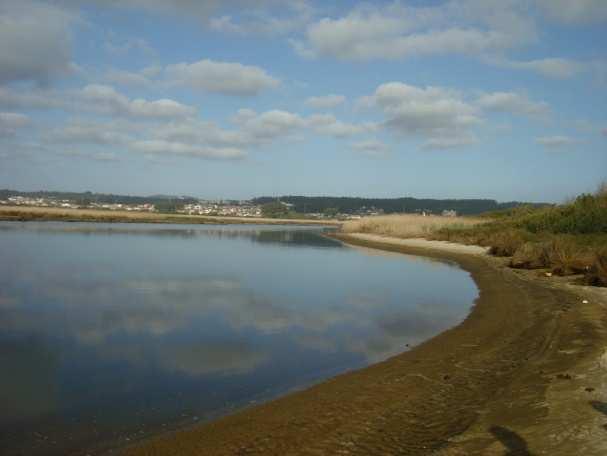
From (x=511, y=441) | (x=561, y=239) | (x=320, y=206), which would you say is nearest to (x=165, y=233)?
(x=561, y=239)

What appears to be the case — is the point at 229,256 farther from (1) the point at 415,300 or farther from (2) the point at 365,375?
(2) the point at 365,375

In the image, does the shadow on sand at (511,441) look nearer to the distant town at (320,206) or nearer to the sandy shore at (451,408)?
the sandy shore at (451,408)

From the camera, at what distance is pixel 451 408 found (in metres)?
6.12

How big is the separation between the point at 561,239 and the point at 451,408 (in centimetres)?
1915

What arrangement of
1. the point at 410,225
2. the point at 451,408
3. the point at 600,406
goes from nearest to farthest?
the point at 600,406 < the point at 451,408 < the point at 410,225

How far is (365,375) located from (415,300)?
7874 millimetres

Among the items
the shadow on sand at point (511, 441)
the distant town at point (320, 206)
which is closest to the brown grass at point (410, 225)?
the shadow on sand at point (511, 441)

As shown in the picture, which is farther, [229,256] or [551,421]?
[229,256]

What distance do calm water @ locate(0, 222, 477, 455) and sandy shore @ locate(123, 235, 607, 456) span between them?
0.56m

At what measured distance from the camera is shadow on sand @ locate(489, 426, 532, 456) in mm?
4680

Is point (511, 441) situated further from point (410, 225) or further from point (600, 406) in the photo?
point (410, 225)

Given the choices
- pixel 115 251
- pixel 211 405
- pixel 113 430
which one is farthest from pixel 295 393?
pixel 115 251

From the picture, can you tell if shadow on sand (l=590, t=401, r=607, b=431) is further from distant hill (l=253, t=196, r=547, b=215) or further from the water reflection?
distant hill (l=253, t=196, r=547, b=215)

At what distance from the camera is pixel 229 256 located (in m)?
28.4
